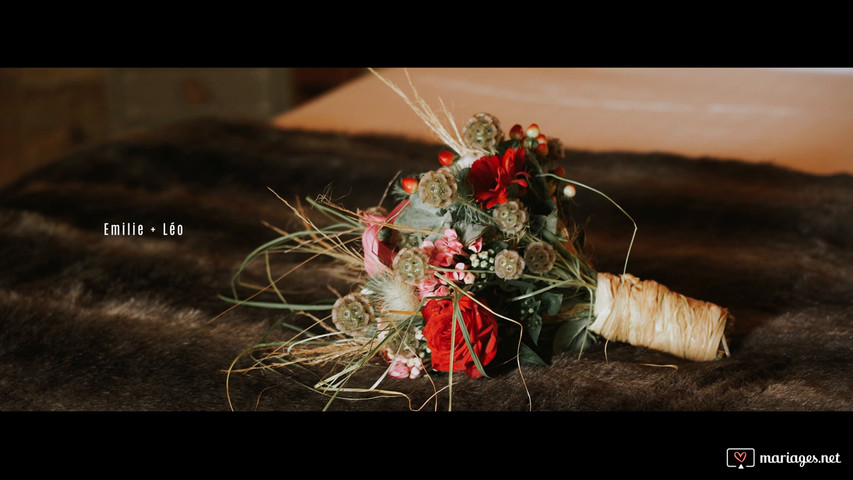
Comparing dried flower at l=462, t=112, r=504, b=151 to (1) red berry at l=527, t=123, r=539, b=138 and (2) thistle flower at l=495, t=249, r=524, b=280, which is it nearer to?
(1) red berry at l=527, t=123, r=539, b=138

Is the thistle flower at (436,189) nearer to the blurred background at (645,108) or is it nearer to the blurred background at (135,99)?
the blurred background at (645,108)

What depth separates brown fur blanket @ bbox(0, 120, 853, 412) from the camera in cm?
82

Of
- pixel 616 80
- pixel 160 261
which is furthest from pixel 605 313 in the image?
pixel 616 80

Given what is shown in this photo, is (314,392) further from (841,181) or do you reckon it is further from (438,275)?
(841,181)

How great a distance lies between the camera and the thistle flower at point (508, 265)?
76cm

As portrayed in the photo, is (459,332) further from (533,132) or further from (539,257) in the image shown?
(533,132)

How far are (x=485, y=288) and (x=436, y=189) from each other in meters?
0.15

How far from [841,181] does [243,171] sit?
48.8 inches

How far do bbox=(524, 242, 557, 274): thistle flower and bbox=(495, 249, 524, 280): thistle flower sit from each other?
0.04 meters

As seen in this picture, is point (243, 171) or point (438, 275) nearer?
point (438, 275)

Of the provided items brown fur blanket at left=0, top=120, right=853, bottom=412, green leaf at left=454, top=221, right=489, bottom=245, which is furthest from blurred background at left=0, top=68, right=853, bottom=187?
green leaf at left=454, top=221, right=489, bottom=245

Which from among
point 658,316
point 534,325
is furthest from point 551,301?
point 658,316

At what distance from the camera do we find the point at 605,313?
2.84 ft

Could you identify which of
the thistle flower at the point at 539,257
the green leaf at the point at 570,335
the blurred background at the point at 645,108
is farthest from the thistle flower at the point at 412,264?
the blurred background at the point at 645,108
